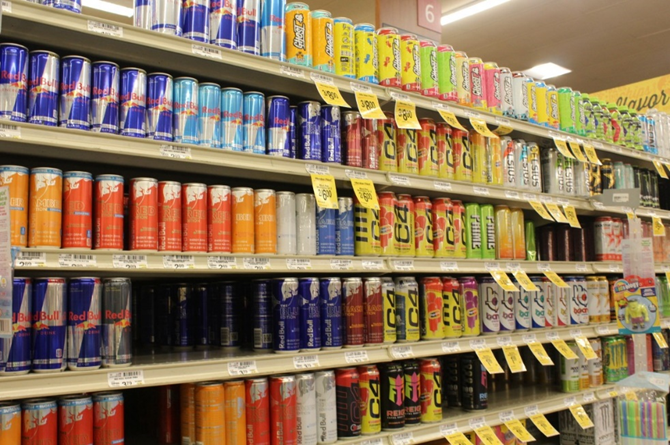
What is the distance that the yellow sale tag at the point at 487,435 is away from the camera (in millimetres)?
2377

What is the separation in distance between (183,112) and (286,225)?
0.50 metres

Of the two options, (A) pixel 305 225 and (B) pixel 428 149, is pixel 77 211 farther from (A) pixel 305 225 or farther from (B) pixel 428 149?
(B) pixel 428 149

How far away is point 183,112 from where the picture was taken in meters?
1.82

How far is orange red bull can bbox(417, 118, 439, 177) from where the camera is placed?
2449 millimetres

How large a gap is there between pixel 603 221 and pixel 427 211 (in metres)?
1.29

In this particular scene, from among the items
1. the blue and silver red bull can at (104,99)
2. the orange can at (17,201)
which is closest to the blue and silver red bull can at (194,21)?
the blue and silver red bull can at (104,99)

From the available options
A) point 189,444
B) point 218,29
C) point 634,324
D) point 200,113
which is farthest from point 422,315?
point 218,29

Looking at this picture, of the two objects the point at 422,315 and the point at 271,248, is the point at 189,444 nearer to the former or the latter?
the point at 271,248

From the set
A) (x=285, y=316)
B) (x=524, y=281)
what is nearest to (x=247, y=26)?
(x=285, y=316)

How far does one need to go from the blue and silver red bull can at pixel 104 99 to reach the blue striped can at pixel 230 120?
34 cm

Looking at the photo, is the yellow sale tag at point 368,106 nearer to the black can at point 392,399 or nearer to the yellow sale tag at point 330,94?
the yellow sale tag at point 330,94

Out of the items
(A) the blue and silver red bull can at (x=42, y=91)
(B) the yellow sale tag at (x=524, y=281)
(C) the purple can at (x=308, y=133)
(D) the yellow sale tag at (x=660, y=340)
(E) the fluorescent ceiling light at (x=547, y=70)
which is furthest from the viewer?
(E) the fluorescent ceiling light at (x=547, y=70)

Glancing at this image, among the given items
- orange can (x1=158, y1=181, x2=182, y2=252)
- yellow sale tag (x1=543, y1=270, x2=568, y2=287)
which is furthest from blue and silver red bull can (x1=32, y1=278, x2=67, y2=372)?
yellow sale tag (x1=543, y1=270, x2=568, y2=287)

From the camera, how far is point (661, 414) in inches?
86.0
